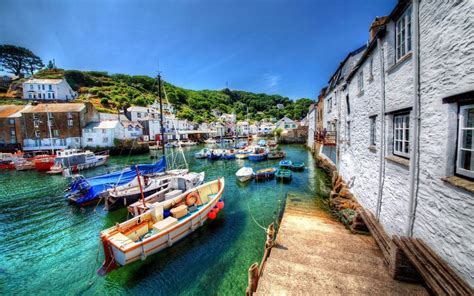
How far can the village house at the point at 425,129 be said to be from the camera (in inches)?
147

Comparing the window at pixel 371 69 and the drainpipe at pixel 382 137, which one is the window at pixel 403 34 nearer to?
the drainpipe at pixel 382 137

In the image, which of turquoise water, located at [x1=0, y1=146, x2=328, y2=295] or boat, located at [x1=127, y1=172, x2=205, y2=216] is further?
boat, located at [x1=127, y1=172, x2=205, y2=216]

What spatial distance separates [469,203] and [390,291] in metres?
2.92

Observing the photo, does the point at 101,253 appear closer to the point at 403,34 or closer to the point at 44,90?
the point at 403,34

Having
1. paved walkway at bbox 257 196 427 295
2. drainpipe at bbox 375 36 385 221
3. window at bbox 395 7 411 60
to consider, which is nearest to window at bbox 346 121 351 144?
drainpipe at bbox 375 36 385 221

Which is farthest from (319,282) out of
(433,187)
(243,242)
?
(243,242)

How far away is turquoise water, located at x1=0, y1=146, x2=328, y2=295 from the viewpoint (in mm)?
7594

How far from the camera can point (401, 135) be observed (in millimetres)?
6430

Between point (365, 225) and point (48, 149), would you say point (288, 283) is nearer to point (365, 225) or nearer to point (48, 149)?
point (365, 225)

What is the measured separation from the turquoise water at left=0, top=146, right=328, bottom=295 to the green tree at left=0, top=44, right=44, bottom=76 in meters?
109

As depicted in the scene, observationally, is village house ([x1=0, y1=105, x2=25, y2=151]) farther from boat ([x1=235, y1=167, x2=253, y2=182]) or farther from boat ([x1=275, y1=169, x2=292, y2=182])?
boat ([x1=275, y1=169, x2=292, y2=182])

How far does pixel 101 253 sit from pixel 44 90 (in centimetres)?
8123

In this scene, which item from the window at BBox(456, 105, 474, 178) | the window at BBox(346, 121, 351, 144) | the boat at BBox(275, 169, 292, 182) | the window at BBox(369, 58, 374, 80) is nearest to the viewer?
the window at BBox(456, 105, 474, 178)

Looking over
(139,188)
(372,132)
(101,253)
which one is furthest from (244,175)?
(101,253)
